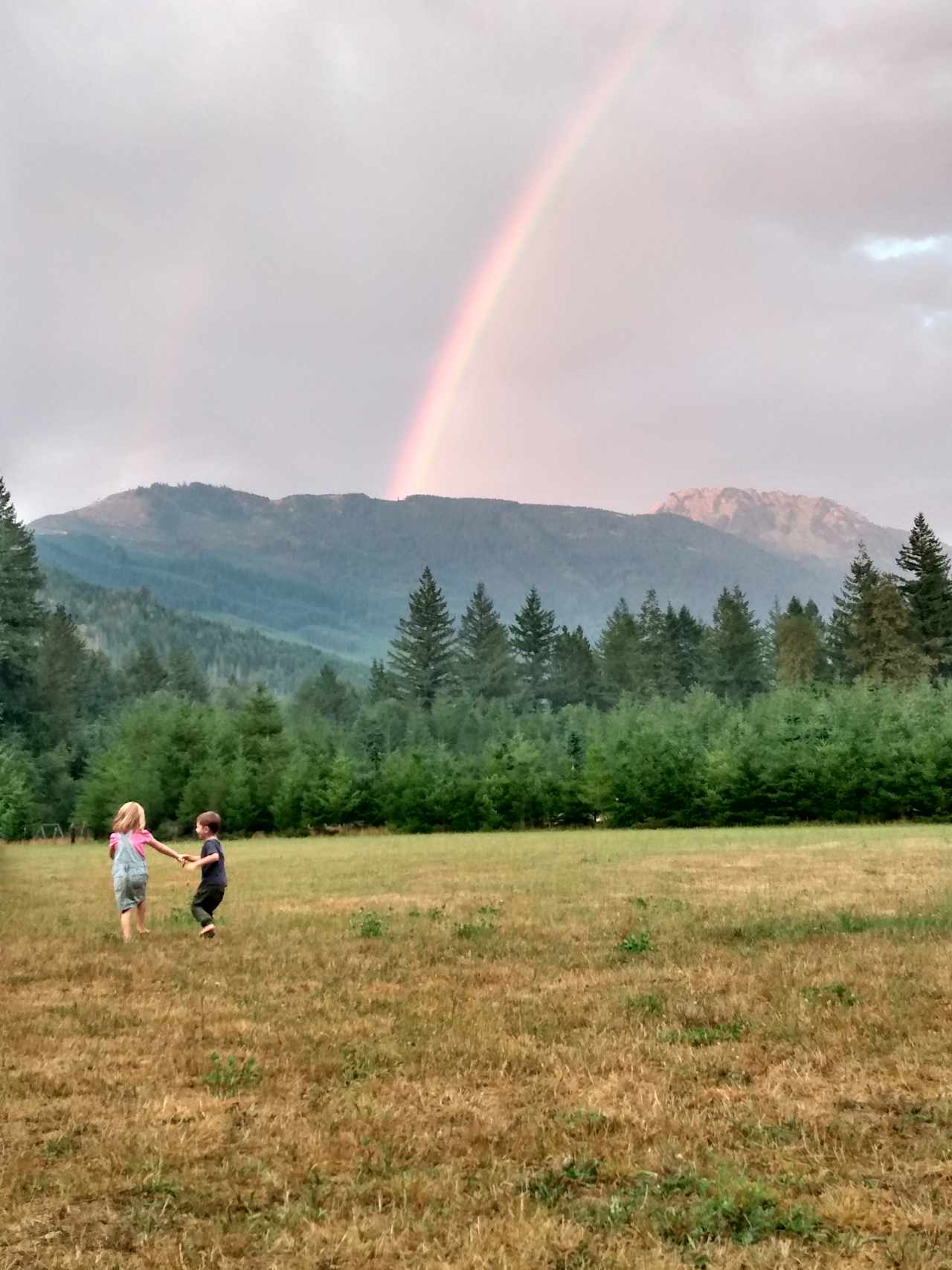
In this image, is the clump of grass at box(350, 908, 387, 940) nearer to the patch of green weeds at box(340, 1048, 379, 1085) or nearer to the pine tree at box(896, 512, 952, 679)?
the patch of green weeds at box(340, 1048, 379, 1085)

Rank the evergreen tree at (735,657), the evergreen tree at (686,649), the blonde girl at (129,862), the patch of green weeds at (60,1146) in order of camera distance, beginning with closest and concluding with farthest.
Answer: the patch of green weeds at (60,1146), the blonde girl at (129,862), the evergreen tree at (735,657), the evergreen tree at (686,649)

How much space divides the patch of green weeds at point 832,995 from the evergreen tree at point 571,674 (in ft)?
426

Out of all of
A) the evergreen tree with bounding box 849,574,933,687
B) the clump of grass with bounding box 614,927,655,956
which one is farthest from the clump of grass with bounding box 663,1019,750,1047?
the evergreen tree with bounding box 849,574,933,687

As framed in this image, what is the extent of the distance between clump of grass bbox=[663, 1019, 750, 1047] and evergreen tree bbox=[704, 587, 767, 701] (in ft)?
403

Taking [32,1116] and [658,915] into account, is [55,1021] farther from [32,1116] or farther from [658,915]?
[658,915]

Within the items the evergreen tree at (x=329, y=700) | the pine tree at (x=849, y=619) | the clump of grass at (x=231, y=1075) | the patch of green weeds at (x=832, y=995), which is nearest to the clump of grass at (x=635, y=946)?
the patch of green weeds at (x=832, y=995)

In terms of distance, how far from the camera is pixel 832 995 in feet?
36.3

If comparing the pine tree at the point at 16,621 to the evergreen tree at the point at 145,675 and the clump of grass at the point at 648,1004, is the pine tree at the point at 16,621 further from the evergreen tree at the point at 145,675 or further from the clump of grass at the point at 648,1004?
the clump of grass at the point at 648,1004

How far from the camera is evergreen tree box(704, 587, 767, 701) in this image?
5123 inches

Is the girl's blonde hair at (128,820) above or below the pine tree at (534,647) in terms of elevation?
below

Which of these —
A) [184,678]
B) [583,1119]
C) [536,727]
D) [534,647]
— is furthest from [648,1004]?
[184,678]

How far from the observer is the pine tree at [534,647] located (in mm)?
143125

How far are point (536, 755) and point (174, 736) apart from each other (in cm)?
3007

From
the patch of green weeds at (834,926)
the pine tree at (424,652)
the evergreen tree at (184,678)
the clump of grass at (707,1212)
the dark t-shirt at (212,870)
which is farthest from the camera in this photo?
the evergreen tree at (184,678)
